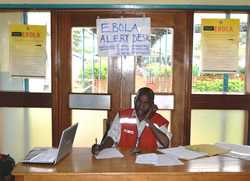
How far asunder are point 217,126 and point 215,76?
56 centimetres

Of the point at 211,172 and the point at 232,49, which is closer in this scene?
the point at 211,172

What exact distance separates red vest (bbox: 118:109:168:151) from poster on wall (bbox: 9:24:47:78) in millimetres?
1261

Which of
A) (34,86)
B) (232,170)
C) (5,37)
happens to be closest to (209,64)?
(232,170)

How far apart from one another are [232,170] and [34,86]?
2311mm

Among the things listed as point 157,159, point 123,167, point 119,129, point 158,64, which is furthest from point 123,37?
point 123,167

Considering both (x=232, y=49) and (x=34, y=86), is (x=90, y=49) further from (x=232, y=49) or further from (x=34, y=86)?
(x=232, y=49)

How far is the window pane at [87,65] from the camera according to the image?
3.48 metres

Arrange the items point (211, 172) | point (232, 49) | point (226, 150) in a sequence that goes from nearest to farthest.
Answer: point (211, 172), point (226, 150), point (232, 49)

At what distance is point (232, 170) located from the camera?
201 centimetres

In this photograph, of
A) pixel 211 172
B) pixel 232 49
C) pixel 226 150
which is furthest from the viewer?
pixel 232 49

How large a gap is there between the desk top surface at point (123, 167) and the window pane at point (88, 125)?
1364mm

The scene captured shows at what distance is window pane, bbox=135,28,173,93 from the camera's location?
3.45 meters

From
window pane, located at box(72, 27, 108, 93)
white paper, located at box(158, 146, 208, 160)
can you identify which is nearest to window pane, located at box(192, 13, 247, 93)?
window pane, located at box(72, 27, 108, 93)

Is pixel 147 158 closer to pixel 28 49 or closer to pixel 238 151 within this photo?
pixel 238 151
